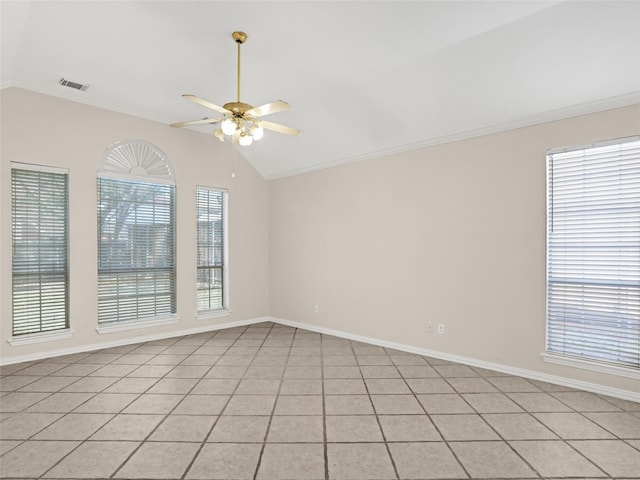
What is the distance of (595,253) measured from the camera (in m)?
3.14

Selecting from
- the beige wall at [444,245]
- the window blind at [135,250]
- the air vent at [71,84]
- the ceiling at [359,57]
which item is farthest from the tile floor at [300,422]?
the air vent at [71,84]

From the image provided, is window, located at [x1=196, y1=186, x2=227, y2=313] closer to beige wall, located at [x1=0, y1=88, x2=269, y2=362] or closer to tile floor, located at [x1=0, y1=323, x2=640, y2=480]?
beige wall, located at [x1=0, y1=88, x2=269, y2=362]

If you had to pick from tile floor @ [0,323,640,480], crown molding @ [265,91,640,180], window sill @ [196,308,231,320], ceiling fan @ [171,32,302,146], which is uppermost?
crown molding @ [265,91,640,180]

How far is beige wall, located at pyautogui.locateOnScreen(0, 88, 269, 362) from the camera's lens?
378 centimetres

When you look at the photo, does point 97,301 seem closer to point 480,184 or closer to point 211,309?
point 211,309

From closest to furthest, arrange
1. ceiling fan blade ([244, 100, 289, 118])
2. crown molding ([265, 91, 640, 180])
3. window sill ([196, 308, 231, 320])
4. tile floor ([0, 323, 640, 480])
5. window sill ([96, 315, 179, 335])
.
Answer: tile floor ([0, 323, 640, 480]) → ceiling fan blade ([244, 100, 289, 118]) → crown molding ([265, 91, 640, 180]) → window sill ([96, 315, 179, 335]) → window sill ([196, 308, 231, 320])

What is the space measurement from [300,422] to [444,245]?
2.48 metres

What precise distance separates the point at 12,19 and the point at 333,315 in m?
4.56

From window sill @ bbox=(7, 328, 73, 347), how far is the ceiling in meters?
2.67

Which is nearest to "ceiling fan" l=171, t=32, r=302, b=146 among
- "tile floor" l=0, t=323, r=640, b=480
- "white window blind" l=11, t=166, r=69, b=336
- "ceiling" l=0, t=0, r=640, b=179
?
"ceiling" l=0, t=0, r=640, b=179

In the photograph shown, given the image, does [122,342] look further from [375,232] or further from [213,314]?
[375,232]

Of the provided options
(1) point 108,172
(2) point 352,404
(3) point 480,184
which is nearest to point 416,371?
(2) point 352,404

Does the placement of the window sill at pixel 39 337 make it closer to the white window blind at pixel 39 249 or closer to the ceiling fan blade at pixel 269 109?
the white window blind at pixel 39 249

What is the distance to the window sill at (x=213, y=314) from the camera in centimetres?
529
